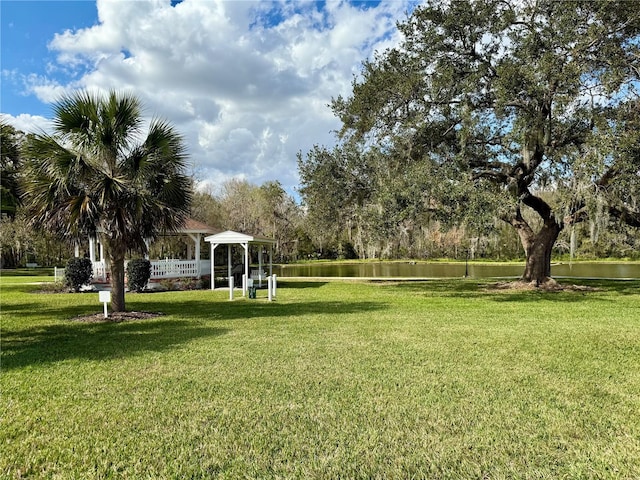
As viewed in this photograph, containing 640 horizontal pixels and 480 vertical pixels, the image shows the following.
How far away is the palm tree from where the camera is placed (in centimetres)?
874

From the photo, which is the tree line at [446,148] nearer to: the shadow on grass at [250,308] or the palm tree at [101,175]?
the palm tree at [101,175]

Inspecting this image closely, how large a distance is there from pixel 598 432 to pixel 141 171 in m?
8.79

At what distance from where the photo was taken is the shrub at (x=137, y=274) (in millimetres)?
15617

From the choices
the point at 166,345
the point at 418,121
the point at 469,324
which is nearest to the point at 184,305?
the point at 166,345

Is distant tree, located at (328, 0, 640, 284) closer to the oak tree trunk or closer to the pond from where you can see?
the oak tree trunk

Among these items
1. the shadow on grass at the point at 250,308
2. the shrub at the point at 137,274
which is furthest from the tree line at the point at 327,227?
the shadow on grass at the point at 250,308

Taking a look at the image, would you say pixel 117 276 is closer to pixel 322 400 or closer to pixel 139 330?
pixel 139 330

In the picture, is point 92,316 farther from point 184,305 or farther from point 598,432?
point 598,432

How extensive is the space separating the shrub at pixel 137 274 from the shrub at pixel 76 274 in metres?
1.64

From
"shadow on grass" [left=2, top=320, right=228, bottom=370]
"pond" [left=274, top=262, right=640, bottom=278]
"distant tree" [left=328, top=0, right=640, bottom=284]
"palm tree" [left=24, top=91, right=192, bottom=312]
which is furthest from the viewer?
"pond" [left=274, top=262, right=640, bottom=278]

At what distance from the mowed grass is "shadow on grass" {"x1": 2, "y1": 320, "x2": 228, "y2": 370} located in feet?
0.16

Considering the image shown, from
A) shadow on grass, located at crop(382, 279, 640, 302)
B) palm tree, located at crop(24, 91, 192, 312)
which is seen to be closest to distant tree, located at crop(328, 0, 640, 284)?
shadow on grass, located at crop(382, 279, 640, 302)

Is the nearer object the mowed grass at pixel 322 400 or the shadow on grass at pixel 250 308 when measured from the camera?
the mowed grass at pixel 322 400

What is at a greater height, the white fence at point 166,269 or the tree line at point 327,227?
the tree line at point 327,227
